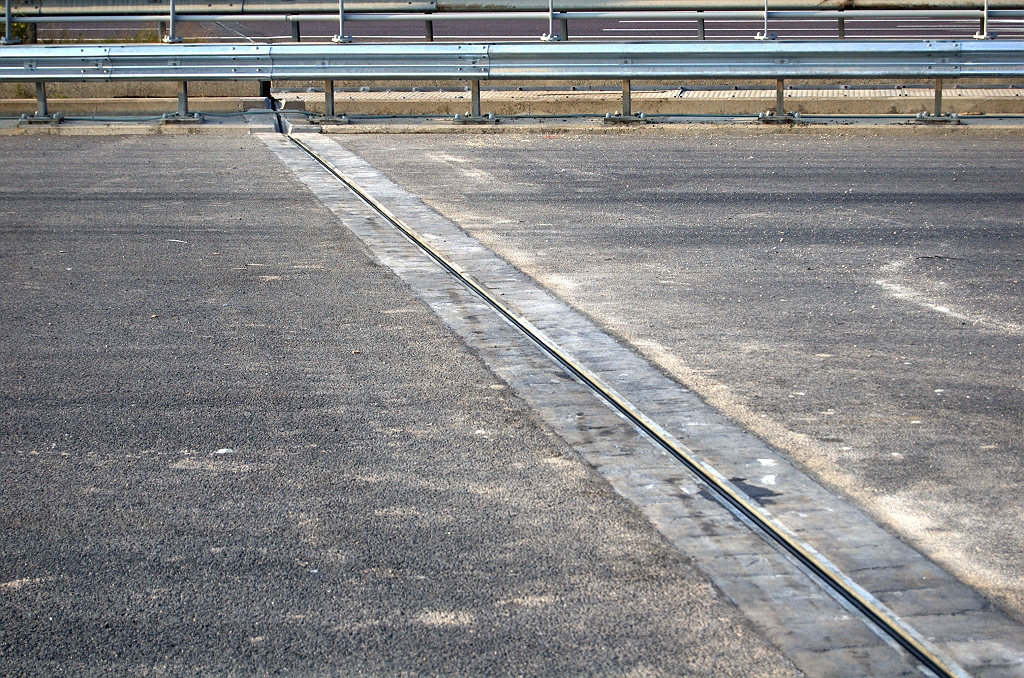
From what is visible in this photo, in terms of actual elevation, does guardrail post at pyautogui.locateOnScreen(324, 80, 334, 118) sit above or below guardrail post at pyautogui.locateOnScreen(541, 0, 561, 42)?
below

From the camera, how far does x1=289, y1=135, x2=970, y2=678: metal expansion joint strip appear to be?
3598 millimetres

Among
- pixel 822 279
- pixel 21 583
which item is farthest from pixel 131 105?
pixel 21 583

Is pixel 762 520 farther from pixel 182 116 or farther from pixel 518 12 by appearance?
pixel 518 12

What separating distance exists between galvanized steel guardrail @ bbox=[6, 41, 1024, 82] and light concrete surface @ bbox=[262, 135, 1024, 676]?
929 centimetres

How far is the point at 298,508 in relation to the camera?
4.58 m

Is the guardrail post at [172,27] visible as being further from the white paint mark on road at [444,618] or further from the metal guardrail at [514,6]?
the white paint mark on road at [444,618]

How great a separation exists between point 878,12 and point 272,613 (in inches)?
604

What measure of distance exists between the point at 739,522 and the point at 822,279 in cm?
409

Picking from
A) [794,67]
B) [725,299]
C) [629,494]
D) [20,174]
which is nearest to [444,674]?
[629,494]

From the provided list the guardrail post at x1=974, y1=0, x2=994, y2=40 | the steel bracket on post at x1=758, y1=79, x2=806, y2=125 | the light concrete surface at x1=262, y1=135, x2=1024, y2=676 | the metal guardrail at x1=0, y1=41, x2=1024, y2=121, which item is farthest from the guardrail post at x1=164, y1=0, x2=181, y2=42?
the light concrete surface at x1=262, y1=135, x2=1024, y2=676

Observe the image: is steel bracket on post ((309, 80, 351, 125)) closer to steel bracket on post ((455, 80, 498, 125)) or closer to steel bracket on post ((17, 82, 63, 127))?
steel bracket on post ((455, 80, 498, 125))

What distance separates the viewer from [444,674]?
3473mm

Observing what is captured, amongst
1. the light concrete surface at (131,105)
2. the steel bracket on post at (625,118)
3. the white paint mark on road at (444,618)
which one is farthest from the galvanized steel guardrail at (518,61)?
the white paint mark on road at (444,618)

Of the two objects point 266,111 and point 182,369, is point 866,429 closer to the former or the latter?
point 182,369
